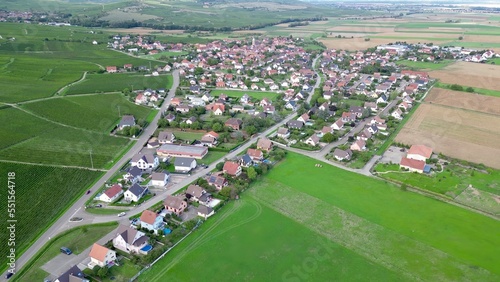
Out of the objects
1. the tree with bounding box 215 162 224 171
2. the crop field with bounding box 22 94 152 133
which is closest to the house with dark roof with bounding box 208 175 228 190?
the tree with bounding box 215 162 224 171

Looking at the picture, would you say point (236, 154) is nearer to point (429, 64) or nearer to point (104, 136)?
point (104, 136)

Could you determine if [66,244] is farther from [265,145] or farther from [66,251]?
[265,145]

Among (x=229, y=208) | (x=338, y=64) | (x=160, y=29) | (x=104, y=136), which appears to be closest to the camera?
(x=229, y=208)

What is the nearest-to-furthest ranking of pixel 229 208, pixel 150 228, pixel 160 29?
pixel 150 228 → pixel 229 208 → pixel 160 29

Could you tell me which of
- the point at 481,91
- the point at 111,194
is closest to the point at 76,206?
the point at 111,194

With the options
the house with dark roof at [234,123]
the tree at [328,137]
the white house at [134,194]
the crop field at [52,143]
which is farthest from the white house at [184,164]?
the tree at [328,137]

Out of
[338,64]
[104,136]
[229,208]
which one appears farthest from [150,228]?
[338,64]

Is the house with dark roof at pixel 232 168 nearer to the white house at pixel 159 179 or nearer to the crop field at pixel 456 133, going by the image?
the white house at pixel 159 179
